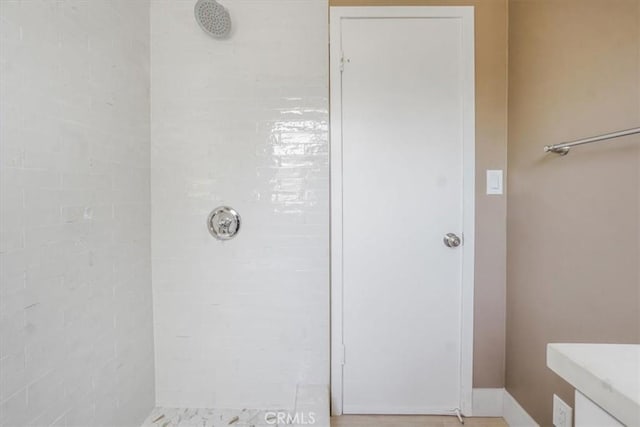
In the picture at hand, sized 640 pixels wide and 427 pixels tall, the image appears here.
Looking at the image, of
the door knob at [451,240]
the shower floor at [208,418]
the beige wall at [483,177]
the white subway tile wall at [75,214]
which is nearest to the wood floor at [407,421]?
the beige wall at [483,177]

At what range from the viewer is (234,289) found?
5.32ft

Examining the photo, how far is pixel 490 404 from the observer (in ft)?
5.33

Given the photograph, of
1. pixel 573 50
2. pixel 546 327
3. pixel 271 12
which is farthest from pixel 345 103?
pixel 546 327

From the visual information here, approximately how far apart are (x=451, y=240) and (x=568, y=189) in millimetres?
559

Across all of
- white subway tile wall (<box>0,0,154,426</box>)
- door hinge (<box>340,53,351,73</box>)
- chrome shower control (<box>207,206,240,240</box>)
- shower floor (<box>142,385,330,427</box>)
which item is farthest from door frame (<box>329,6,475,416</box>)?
white subway tile wall (<box>0,0,154,426</box>)

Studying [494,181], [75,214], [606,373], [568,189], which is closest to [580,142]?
[568,189]

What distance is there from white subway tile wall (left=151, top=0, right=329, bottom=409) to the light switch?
872 millimetres

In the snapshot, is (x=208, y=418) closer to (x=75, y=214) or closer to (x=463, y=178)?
(x=75, y=214)

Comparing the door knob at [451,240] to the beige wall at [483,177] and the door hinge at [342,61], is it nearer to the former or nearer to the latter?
the beige wall at [483,177]

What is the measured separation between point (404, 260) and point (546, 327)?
0.67 metres

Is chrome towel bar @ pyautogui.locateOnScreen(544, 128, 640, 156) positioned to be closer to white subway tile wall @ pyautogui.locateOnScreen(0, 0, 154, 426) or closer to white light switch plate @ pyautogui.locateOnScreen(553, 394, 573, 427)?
white light switch plate @ pyautogui.locateOnScreen(553, 394, 573, 427)

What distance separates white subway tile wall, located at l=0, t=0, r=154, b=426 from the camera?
0.92 m

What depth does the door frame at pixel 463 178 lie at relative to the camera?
1562 mm

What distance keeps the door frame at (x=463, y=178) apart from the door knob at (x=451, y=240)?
39 mm
